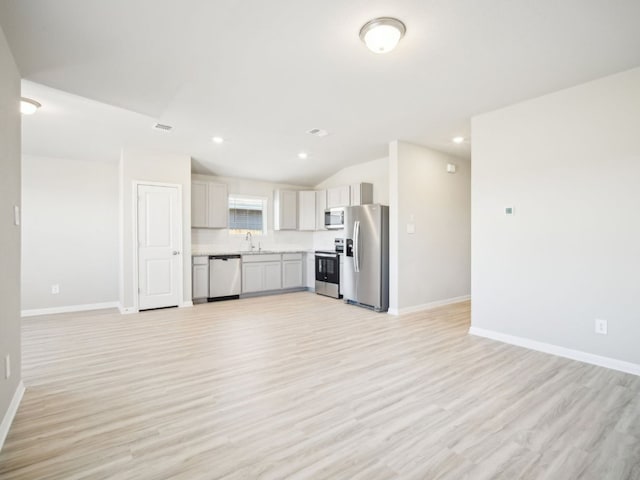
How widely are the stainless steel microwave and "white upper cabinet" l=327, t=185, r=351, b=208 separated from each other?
12 centimetres

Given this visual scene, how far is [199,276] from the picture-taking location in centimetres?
587

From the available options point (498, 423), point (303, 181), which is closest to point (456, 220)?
point (303, 181)

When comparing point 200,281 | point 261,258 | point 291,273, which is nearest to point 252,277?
point 261,258

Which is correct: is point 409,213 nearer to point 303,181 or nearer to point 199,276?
point 303,181

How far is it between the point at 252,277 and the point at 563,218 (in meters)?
5.06

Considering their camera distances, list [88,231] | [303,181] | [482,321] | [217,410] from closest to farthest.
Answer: [217,410] < [482,321] < [88,231] < [303,181]

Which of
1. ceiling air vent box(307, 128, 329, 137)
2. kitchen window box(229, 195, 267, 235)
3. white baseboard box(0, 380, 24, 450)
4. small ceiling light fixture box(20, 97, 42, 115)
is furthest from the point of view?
kitchen window box(229, 195, 267, 235)

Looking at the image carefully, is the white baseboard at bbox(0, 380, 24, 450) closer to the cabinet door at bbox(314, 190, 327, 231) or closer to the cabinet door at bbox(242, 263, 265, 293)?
the cabinet door at bbox(242, 263, 265, 293)

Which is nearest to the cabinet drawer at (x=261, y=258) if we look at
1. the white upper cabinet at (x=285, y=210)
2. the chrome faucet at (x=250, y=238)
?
the chrome faucet at (x=250, y=238)

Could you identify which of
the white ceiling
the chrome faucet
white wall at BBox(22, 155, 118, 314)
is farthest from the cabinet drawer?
the white ceiling

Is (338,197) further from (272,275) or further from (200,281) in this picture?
(200,281)

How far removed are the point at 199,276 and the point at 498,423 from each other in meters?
5.06

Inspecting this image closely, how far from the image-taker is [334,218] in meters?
6.62

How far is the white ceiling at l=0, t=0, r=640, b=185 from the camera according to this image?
2.10 metres
